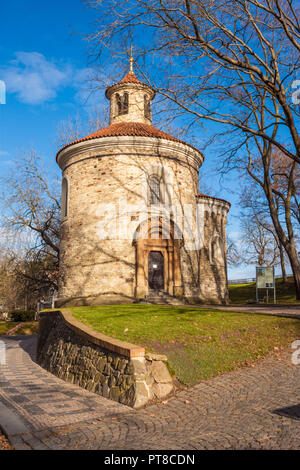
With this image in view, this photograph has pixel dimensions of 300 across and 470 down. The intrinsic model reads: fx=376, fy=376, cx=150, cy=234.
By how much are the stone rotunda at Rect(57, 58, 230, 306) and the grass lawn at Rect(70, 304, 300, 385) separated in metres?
6.48

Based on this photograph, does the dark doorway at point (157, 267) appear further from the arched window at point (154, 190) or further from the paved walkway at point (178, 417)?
the paved walkway at point (178, 417)

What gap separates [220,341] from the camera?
28.3 ft

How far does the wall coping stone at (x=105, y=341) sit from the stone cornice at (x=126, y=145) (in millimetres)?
10703

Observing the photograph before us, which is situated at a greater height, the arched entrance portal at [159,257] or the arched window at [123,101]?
the arched window at [123,101]

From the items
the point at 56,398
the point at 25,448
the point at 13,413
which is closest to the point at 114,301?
the point at 56,398

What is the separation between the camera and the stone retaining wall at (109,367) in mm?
6555

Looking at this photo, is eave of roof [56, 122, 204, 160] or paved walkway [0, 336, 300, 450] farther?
eave of roof [56, 122, 204, 160]

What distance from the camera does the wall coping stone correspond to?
22.2 feet

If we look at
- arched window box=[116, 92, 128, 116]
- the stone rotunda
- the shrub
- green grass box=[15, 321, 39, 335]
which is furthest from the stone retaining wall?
the shrub

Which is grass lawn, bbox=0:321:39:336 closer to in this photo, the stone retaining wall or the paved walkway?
the stone retaining wall

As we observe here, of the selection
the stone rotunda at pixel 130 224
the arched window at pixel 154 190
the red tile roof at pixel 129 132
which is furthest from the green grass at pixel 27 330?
the red tile roof at pixel 129 132

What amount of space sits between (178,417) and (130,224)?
13.1 meters

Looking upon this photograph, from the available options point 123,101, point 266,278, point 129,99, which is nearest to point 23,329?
point 266,278
